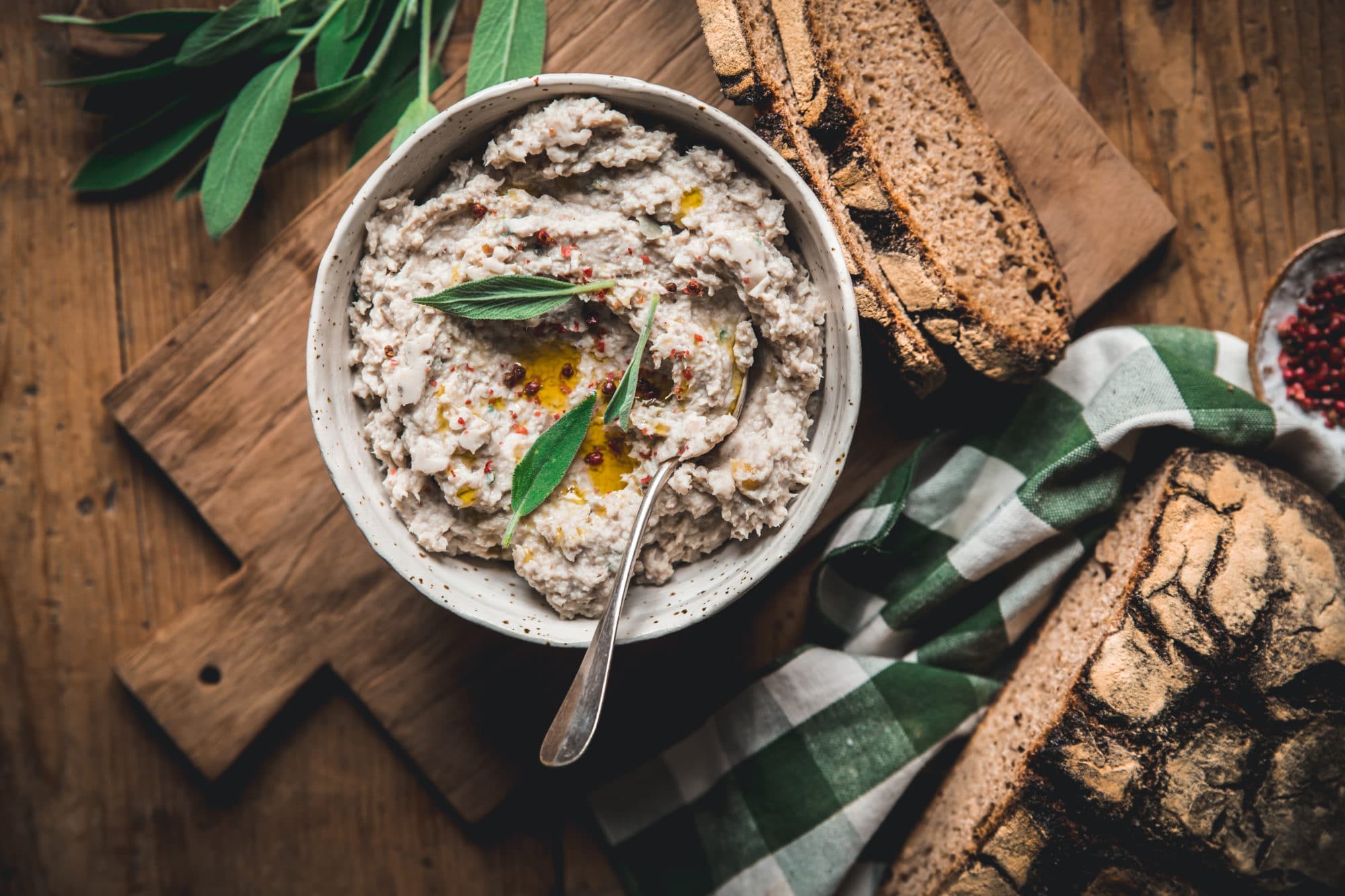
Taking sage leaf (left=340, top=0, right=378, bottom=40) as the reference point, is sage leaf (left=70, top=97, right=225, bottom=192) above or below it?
below

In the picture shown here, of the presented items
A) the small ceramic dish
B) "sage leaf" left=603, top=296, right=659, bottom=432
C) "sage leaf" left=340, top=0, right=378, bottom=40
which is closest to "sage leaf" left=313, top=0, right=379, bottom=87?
"sage leaf" left=340, top=0, right=378, bottom=40

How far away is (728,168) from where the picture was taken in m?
1.85

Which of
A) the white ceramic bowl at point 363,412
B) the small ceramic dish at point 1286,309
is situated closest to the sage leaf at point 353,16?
the white ceramic bowl at point 363,412

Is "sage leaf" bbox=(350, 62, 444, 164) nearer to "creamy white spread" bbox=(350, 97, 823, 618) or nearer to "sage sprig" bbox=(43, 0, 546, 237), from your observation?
"sage sprig" bbox=(43, 0, 546, 237)

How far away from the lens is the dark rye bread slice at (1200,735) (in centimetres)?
203

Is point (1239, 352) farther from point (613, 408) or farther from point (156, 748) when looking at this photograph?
point (156, 748)

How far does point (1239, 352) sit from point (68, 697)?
12.1 feet

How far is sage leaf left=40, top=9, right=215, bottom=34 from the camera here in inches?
90.8

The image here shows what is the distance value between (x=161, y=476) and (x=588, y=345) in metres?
→ 1.61

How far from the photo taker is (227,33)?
2271mm

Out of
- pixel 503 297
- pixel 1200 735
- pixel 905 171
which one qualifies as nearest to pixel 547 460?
pixel 503 297

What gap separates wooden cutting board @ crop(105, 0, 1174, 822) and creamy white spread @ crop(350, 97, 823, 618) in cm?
59

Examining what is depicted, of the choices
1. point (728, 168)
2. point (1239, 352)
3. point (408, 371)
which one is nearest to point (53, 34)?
point (408, 371)

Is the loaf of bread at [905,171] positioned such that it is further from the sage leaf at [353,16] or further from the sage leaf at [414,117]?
the sage leaf at [353,16]
